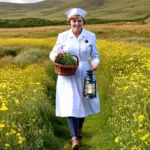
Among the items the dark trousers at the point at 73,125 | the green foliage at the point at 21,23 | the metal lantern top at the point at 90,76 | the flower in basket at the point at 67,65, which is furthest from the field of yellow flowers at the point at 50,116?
the green foliage at the point at 21,23

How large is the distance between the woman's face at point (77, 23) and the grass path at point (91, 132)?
7.50ft

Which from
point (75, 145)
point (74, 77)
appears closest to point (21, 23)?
point (74, 77)

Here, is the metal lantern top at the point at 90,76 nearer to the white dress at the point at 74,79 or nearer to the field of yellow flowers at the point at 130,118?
the white dress at the point at 74,79

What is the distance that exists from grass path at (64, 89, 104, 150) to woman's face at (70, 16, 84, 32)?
2287mm

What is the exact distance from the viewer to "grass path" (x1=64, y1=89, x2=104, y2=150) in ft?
29.7

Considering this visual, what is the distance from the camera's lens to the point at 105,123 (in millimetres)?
10320

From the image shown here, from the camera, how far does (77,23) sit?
8.37 metres

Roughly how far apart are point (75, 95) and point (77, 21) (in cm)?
139

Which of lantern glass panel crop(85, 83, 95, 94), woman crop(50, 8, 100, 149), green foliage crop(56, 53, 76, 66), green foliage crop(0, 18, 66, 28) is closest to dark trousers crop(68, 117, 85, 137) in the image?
woman crop(50, 8, 100, 149)

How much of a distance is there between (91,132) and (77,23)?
2.97m

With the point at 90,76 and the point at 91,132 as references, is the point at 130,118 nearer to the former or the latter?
the point at 90,76

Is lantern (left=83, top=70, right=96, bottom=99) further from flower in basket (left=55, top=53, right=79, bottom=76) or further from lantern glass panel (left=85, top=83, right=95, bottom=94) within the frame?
flower in basket (left=55, top=53, right=79, bottom=76)

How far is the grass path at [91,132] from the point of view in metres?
9.05

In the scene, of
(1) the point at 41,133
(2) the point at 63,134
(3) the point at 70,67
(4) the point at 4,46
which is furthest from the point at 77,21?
(4) the point at 4,46
